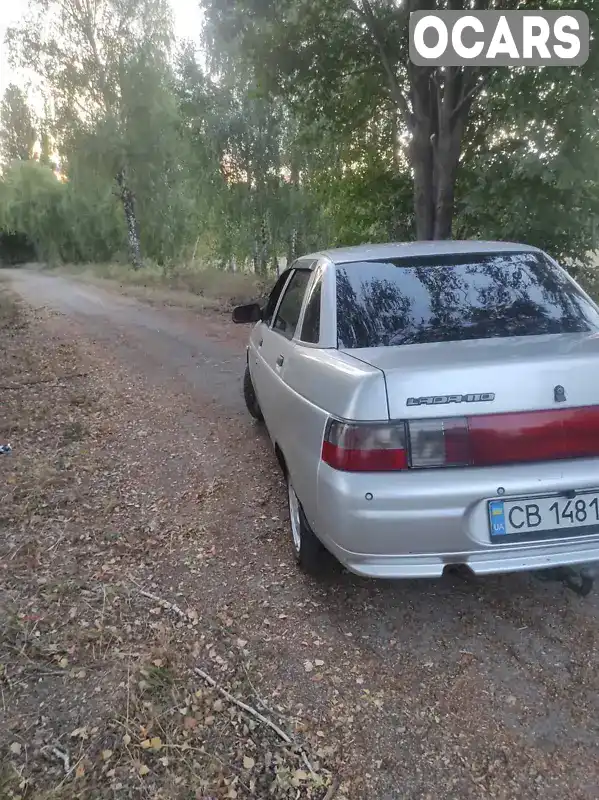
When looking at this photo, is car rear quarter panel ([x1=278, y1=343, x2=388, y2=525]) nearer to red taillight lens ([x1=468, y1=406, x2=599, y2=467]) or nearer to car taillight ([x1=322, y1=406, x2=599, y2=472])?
car taillight ([x1=322, y1=406, x2=599, y2=472])

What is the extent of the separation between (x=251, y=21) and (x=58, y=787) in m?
11.2

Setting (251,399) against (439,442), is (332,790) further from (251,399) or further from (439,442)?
(251,399)

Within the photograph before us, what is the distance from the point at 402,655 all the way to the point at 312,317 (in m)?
1.84

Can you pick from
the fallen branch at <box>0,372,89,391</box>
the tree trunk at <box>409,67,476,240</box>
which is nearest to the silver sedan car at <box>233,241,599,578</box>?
the fallen branch at <box>0,372,89,391</box>

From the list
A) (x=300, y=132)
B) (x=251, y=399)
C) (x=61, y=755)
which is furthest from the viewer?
(x=300, y=132)

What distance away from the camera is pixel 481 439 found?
2.38m

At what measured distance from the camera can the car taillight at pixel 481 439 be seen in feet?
7.82

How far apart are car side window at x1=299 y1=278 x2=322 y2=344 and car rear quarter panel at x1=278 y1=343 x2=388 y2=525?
0.23 feet

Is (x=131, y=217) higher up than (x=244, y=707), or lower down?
higher up

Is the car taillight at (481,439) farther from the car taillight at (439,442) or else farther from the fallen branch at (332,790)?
the fallen branch at (332,790)

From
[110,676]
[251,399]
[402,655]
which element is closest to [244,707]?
[110,676]

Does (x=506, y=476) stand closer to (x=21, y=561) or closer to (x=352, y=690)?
(x=352, y=690)

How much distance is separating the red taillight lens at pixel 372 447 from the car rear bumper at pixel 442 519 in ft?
0.14

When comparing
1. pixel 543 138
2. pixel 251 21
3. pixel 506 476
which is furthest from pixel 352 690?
pixel 251 21
